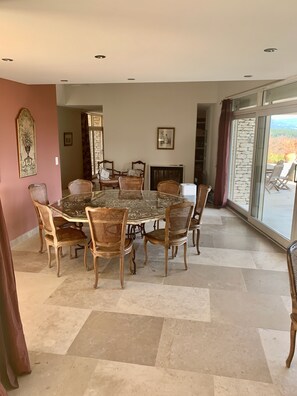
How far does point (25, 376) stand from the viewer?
2.07 metres

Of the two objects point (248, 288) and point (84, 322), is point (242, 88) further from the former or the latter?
point (84, 322)

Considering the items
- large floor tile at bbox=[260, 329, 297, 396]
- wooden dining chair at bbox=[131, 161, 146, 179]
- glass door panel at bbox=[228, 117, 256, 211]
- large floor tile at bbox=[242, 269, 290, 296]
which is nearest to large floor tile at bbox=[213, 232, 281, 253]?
large floor tile at bbox=[242, 269, 290, 296]

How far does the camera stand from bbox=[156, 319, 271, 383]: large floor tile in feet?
7.05

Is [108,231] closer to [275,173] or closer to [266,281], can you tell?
[266,281]

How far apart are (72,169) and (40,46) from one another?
7.30 meters

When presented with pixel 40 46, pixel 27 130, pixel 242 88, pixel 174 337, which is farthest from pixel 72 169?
pixel 174 337

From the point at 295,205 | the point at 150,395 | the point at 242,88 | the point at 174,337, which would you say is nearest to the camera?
the point at 150,395

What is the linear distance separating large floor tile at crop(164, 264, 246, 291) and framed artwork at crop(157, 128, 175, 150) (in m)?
4.65

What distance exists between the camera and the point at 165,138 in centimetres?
789

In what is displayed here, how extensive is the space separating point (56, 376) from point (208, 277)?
6.60 feet

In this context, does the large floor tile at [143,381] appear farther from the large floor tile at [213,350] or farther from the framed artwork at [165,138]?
the framed artwork at [165,138]

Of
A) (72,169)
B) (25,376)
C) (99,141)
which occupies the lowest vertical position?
(25,376)

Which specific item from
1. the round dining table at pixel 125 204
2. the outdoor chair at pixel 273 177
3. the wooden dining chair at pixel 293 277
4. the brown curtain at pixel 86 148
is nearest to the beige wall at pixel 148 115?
the brown curtain at pixel 86 148

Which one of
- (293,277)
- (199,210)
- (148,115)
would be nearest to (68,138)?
(148,115)
